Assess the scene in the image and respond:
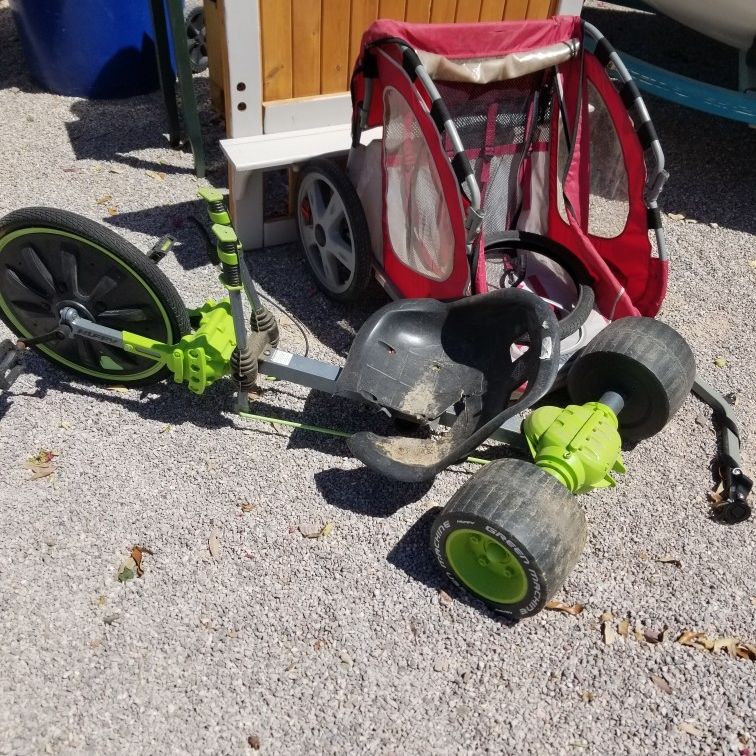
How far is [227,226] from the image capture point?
96.1 inches

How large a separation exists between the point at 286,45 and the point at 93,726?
9.66ft

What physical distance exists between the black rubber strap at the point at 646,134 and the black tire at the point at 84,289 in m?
1.97

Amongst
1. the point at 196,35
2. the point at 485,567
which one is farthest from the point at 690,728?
the point at 196,35

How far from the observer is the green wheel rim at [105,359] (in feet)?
9.03

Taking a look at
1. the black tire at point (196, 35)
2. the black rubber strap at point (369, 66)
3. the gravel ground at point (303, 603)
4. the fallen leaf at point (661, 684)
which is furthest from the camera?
the black tire at point (196, 35)

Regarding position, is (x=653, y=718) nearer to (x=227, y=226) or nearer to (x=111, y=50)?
(x=227, y=226)

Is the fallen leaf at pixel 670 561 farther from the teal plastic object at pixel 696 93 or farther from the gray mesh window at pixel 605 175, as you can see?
the teal plastic object at pixel 696 93

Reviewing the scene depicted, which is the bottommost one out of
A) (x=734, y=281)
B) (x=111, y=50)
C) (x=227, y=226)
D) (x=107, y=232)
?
(x=734, y=281)

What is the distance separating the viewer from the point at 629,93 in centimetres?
314

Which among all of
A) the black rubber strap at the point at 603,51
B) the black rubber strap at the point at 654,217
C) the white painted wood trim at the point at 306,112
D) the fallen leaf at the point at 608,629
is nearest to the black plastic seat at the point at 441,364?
the fallen leaf at the point at 608,629

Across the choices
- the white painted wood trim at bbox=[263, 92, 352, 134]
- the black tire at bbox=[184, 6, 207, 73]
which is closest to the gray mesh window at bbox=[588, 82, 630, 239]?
the white painted wood trim at bbox=[263, 92, 352, 134]

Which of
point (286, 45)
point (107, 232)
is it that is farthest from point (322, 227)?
point (107, 232)

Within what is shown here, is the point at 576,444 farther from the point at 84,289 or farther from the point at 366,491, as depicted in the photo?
the point at 84,289

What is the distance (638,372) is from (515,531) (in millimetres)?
958
